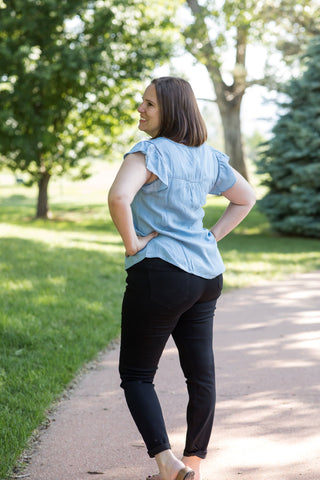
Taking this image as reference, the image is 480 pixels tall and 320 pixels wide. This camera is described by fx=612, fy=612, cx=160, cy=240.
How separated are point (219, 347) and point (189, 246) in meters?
3.05

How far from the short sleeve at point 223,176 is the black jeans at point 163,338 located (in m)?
0.43

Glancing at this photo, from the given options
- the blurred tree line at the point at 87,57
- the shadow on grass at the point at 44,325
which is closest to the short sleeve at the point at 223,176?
the shadow on grass at the point at 44,325

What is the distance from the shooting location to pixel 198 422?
279cm

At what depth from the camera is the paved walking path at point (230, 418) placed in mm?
3129

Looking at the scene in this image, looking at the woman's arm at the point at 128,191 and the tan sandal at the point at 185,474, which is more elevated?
the woman's arm at the point at 128,191

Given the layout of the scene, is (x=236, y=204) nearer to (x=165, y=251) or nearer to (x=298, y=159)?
(x=165, y=251)

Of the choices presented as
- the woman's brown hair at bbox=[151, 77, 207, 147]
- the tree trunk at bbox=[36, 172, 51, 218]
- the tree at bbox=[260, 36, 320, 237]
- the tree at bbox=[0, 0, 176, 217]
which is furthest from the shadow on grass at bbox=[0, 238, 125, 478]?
the tree trunk at bbox=[36, 172, 51, 218]

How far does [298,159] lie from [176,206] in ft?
42.7

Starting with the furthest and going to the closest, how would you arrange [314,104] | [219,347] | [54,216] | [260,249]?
[54,216], [314,104], [260,249], [219,347]

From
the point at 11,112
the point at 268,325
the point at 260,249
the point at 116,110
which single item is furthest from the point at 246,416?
the point at 116,110

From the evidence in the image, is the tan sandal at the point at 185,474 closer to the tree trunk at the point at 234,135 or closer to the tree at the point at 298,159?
the tree at the point at 298,159

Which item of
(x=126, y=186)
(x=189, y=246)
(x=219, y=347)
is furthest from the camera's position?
(x=219, y=347)

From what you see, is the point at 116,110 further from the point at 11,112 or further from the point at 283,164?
the point at 283,164

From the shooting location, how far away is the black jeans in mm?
2562
